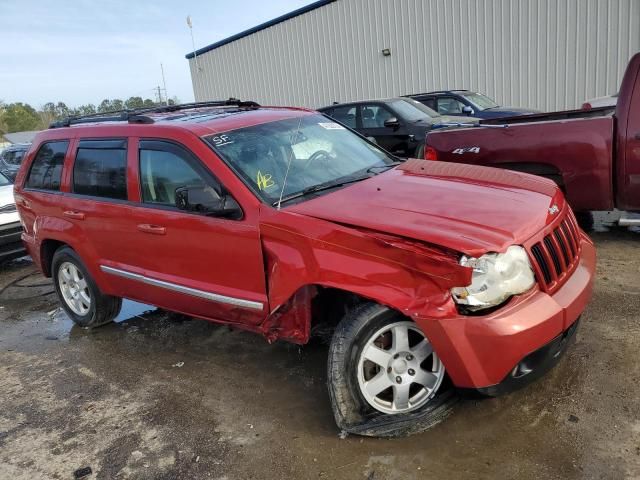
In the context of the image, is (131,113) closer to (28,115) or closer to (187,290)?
(187,290)

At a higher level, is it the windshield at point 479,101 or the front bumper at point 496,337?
the windshield at point 479,101

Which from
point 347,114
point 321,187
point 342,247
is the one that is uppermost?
point 347,114

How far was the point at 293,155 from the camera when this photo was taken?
149 inches

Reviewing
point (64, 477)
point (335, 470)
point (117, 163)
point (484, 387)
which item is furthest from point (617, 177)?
point (64, 477)

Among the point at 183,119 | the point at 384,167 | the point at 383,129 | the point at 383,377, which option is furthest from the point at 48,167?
the point at 383,129

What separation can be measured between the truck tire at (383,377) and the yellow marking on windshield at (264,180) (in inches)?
39.1

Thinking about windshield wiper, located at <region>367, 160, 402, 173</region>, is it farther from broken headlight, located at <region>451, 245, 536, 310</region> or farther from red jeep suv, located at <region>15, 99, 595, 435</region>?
broken headlight, located at <region>451, 245, 536, 310</region>

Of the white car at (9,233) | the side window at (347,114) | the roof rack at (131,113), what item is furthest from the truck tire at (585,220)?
the white car at (9,233)

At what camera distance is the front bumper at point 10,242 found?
759 cm

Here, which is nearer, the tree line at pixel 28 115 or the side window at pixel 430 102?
the side window at pixel 430 102

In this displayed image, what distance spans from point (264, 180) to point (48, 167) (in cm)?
261

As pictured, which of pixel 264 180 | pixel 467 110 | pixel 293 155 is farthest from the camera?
pixel 467 110

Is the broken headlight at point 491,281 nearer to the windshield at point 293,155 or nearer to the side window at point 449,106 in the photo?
the windshield at point 293,155

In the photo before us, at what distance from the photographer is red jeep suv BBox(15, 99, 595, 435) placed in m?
2.65
